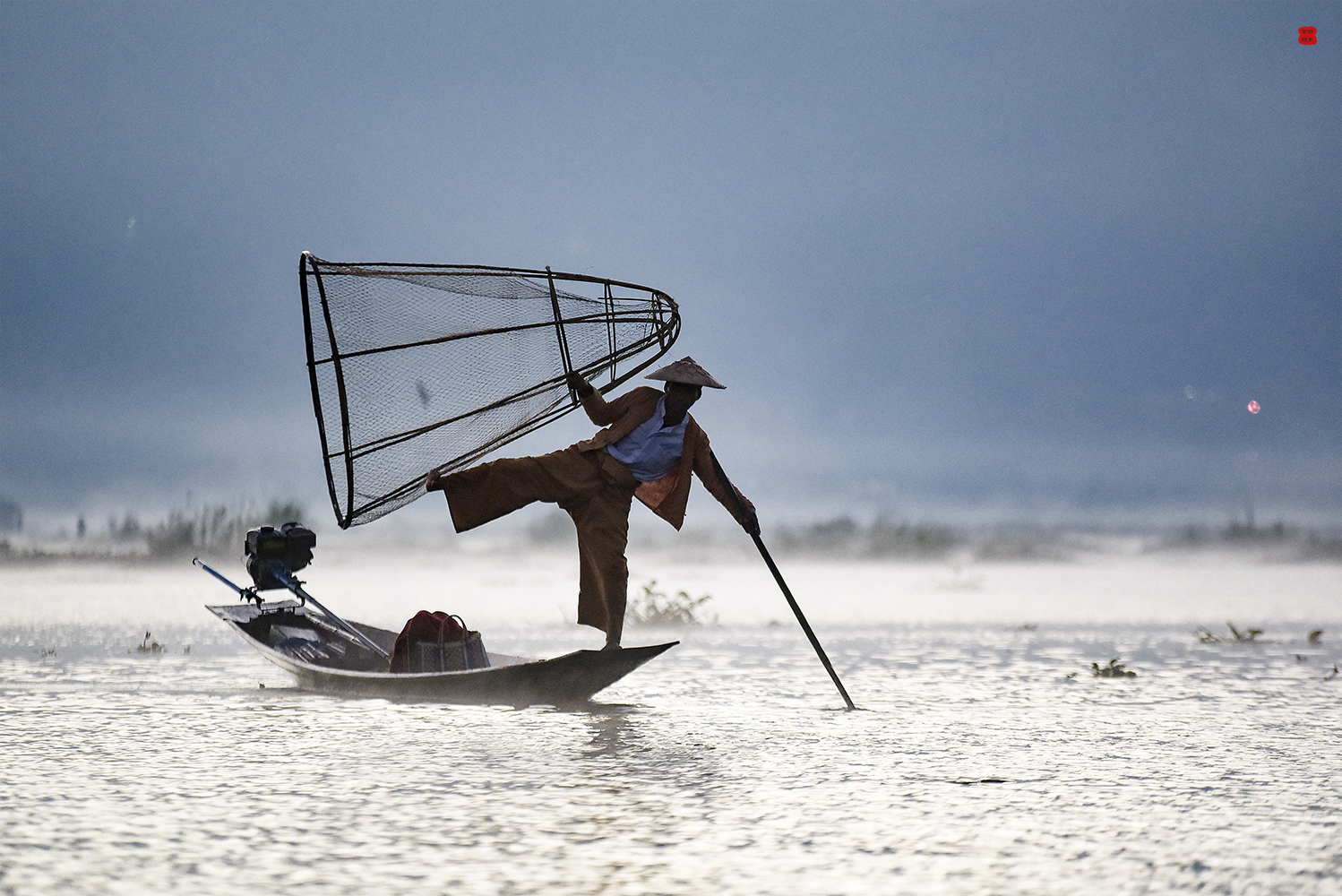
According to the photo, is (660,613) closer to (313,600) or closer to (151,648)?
(151,648)

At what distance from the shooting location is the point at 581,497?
687 centimetres

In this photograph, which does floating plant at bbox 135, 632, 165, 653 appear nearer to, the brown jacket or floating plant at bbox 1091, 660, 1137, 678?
the brown jacket

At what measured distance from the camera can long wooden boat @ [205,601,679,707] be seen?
6.59 m

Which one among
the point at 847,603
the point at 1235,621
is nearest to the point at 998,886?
the point at 1235,621

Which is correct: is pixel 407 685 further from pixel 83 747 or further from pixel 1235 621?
pixel 1235 621

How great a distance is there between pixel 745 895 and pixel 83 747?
3872mm

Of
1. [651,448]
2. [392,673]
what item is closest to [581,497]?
[651,448]

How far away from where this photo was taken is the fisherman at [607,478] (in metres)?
6.79

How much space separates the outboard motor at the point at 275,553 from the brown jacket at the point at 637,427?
2.60 m

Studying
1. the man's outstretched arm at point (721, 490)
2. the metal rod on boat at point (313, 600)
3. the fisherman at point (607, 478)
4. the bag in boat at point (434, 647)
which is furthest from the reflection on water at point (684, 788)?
the man's outstretched arm at point (721, 490)

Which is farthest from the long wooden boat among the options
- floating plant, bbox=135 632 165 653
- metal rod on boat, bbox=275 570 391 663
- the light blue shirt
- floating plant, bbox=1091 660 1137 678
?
floating plant, bbox=1091 660 1137 678

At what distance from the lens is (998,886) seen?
11.1 ft

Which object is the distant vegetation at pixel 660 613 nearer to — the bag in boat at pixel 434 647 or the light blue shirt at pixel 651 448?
the bag in boat at pixel 434 647

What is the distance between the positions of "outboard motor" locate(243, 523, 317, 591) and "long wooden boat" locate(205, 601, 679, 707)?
396mm
